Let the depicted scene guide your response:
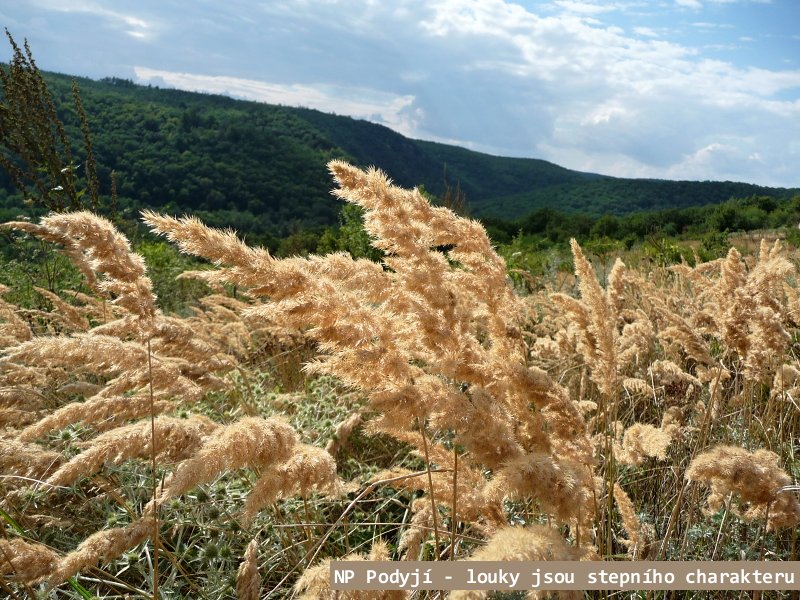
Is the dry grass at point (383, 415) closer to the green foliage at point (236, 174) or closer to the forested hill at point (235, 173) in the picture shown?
the green foliage at point (236, 174)

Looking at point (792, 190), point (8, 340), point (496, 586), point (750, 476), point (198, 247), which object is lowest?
point (8, 340)

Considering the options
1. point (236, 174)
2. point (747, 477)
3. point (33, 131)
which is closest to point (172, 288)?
point (33, 131)

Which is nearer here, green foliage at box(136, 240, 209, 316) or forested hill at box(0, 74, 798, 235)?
green foliage at box(136, 240, 209, 316)

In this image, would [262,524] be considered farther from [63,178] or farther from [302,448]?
[63,178]

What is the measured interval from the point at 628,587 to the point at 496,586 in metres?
0.77

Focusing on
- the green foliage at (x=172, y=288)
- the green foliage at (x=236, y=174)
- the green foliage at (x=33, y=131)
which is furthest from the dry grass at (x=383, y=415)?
the green foliage at (x=236, y=174)

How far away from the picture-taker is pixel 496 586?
0.98m

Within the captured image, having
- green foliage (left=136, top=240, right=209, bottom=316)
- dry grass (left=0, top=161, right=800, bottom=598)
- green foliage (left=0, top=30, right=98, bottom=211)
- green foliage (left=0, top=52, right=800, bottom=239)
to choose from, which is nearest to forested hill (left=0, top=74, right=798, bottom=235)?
green foliage (left=0, top=52, right=800, bottom=239)

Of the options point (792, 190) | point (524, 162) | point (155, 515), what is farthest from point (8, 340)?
point (524, 162)


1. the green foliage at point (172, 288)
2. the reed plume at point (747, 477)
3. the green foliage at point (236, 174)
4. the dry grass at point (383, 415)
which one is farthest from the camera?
the green foliage at point (236, 174)

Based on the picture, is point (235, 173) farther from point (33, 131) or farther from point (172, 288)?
point (33, 131)

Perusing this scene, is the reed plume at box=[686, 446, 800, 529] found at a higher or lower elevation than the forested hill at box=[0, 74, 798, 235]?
lower

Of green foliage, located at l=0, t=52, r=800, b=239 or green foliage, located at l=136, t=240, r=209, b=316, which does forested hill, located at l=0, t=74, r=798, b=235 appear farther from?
green foliage, located at l=136, t=240, r=209, b=316

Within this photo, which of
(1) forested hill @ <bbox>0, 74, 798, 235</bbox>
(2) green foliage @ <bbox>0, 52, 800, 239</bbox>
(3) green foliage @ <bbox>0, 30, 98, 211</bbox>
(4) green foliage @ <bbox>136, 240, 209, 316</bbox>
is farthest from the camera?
(1) forested hill @ <bbox>0, 74, 798, 235</bbox>
